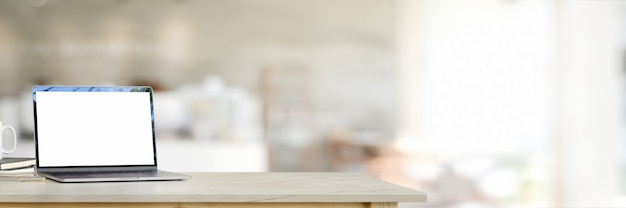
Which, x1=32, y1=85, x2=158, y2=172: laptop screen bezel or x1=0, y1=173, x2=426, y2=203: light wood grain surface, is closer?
x1=0, y1=173, x2=426, y2=203: light wood grain surface

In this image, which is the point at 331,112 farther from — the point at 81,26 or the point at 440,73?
the point at 81,26

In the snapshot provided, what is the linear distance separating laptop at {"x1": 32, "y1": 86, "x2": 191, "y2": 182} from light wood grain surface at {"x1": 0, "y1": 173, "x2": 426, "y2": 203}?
0.43 ft

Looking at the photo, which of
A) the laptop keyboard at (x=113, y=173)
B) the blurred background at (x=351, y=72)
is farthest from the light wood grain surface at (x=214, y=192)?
the blurred background at (x=351, y=72)

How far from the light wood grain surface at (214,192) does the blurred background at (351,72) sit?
506 cm

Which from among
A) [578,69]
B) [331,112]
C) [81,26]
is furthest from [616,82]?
[81,26]

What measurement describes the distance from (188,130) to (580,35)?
9.24 feet

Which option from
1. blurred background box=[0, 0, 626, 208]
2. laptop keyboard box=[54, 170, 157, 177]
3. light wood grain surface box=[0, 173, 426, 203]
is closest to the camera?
light wood grain surface box=[0, 173, 426, 203]

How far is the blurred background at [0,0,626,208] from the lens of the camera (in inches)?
267

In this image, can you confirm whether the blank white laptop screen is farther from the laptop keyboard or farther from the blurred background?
the blurred background

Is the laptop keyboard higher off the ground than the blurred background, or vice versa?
the blurred background

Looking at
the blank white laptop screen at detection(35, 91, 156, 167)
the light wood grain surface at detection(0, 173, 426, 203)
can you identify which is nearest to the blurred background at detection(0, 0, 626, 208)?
the blank white laptop screen at detection(35, 91, 156, 167)

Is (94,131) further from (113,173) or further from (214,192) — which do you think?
(214,192)

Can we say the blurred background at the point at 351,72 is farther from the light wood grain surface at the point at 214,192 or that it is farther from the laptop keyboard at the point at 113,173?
the light wood grain surface at the point at 214,192

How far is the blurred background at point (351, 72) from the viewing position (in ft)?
22.2
